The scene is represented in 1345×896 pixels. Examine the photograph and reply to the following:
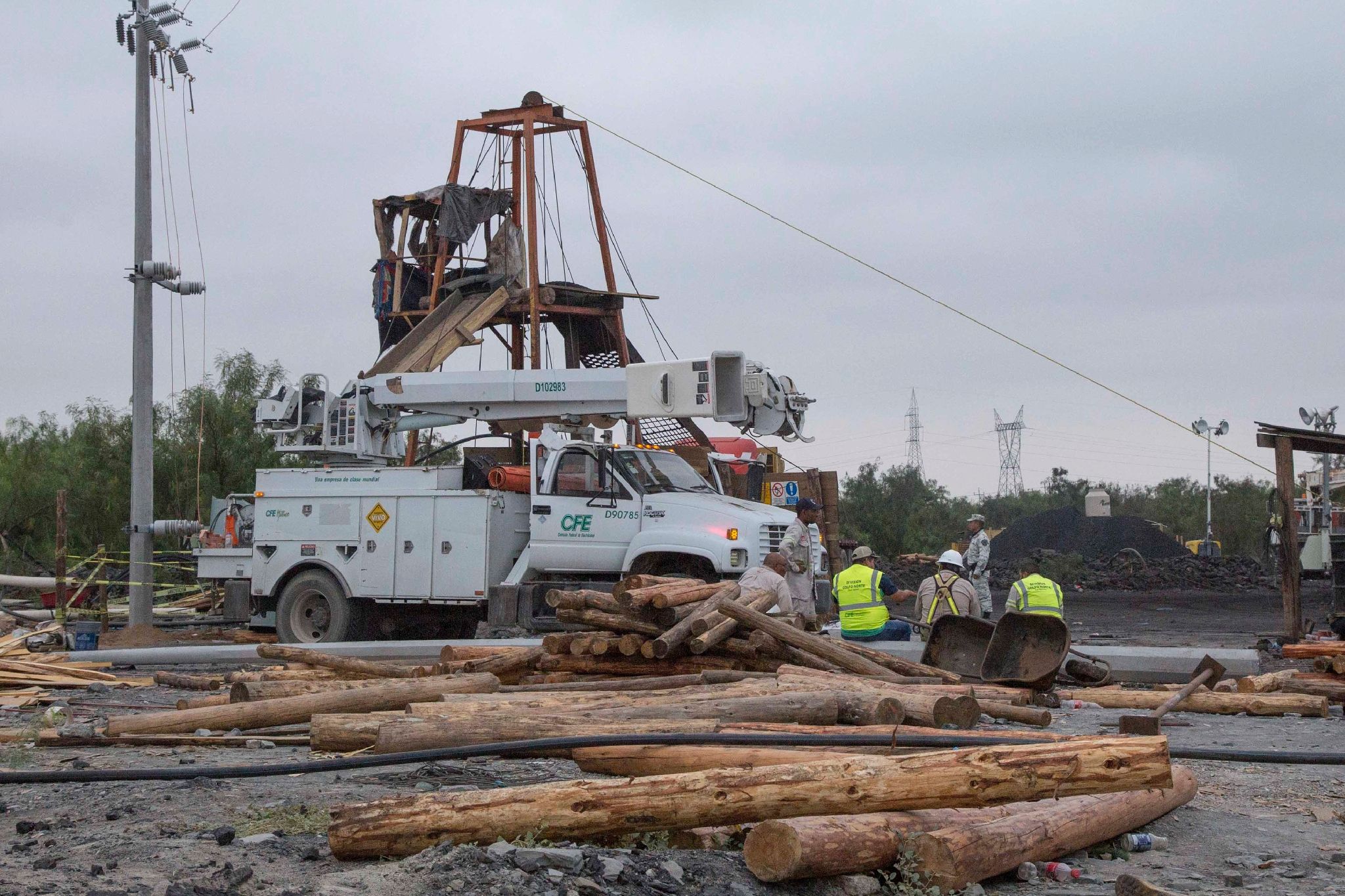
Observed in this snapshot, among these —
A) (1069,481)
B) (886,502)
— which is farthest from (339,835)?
(1069,481)

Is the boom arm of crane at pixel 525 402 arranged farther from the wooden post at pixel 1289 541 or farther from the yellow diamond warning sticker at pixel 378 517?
the wooden post at pixel 1289 541

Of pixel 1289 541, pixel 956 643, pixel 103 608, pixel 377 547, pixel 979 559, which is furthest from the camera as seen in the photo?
pixel 103 608

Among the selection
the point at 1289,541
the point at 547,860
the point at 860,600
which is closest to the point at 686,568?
the point at 860,600

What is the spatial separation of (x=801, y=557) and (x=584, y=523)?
10.4ft

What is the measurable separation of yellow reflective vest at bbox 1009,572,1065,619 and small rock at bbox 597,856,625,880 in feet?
24.3

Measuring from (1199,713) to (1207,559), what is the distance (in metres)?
26.8

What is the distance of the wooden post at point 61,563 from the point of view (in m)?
16.8

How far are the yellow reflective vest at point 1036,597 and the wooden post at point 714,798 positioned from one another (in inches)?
241

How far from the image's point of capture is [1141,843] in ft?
19.7

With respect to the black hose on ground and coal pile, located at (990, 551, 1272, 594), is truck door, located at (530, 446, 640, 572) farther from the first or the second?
coal pile, located at (990, 551, 1272, 594)

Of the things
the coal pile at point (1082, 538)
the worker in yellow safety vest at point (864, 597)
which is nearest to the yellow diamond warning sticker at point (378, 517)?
the worker in yellow safety vest at point (864, 597)

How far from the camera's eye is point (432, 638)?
17.2 metres

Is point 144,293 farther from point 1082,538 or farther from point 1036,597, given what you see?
point 1082,538

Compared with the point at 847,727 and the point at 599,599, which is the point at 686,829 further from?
the point at 599,599
